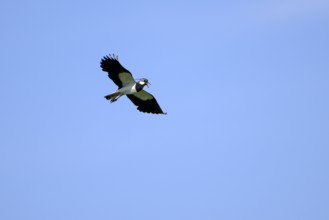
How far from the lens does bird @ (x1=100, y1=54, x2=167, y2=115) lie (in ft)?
230

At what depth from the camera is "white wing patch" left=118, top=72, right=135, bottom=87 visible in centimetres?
7025

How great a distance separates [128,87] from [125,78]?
52 centimetres

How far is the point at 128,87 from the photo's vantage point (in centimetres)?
7075

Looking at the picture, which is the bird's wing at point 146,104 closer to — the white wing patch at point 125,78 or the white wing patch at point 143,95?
the white wing patch at point 143,95

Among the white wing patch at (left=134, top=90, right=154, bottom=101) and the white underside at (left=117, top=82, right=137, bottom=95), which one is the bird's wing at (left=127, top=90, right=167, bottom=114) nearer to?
the white wing patch at (left=134, top=90, right=154, bottom=101)

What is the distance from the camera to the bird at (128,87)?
7000 cm

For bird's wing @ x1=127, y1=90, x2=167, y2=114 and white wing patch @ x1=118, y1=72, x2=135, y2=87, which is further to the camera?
bird's wing @ x1=127, y1=90, x2=167, y2=114

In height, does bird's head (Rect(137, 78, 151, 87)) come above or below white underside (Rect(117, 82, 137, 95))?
above

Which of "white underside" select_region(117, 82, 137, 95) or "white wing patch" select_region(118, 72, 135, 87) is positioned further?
"white underside" select_region(117, 82, 137, 95)

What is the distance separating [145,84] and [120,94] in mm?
1385

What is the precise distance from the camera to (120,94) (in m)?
70.6

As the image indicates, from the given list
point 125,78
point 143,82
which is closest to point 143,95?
point 143,82

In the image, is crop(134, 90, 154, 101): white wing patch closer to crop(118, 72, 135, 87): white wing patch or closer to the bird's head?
the bird's head

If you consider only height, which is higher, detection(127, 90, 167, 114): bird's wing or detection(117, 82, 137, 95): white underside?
detection(127, 90, 167, 114): bird's wing
